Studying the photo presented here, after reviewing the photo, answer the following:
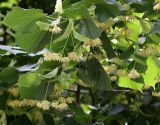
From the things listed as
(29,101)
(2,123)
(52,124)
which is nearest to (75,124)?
(52,124)

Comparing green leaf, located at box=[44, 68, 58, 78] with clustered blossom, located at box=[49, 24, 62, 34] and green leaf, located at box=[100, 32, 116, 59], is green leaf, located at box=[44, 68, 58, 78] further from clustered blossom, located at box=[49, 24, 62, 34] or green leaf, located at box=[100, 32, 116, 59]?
green leaf, located at box=[100, 32, 116, 59]

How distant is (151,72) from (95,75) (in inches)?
13.1

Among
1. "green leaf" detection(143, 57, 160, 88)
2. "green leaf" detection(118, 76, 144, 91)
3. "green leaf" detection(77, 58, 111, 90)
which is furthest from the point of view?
"green leaf" detection(118, 76, 144, 91)

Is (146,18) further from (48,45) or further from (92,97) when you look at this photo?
(92,97)

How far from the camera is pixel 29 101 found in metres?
1.53

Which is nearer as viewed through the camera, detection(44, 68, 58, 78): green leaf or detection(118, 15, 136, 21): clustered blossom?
detection(44, 68, 58, 78): green leaf

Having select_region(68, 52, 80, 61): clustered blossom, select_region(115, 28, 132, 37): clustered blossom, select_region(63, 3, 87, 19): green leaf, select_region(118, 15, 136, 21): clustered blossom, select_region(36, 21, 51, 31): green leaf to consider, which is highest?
select_region(63, 3, 87, 19): green leaf

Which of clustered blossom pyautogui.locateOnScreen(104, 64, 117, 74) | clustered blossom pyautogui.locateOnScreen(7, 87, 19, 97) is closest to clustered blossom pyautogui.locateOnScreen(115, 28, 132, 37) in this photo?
clustered blossom pyautogui.locateOnScreen(104, 64, 117, 74)

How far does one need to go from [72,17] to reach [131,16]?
14.1 inches

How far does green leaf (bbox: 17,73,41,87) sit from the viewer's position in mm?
1303

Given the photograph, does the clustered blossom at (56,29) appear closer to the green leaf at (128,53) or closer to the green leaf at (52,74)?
the green leaf at (52,74)

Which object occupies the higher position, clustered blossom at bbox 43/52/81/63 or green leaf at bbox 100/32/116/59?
clustered blossom at bbox 43/52/81/63

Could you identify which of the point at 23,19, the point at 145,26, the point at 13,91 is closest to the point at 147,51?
the point at 145,26

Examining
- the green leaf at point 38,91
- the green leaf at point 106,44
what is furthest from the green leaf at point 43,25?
the green leaf at point 106,44
